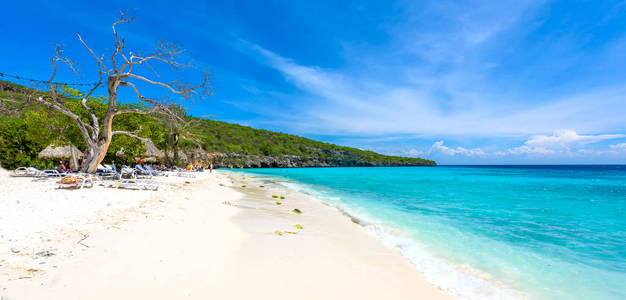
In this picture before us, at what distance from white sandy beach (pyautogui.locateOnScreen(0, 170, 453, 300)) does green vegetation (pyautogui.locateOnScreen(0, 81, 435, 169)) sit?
39.2ft

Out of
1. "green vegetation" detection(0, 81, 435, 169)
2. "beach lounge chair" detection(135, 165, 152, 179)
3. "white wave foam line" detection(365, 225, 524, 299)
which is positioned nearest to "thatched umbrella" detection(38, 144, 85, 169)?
"green vegetation" detection(0, 81, 435, 169)

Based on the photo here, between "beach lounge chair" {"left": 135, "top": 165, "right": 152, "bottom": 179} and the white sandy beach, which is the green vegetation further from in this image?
the white sandy beach

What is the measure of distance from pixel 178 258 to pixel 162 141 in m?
27.2

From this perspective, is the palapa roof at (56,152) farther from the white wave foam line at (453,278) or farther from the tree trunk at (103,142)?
the white wave foam line at (453,278)

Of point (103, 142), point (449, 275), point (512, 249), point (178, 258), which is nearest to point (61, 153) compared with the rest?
point (103, 142)

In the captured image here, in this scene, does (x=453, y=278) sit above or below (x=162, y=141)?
below

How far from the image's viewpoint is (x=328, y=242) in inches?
218

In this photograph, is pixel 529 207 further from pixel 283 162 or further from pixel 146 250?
pixel 283 162

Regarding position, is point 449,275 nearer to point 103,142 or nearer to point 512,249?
point 512,249

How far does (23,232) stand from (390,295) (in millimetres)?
5946

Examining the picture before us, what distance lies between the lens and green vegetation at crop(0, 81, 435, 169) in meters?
Answer: 16.5

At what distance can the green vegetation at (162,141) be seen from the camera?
1653 centimetres

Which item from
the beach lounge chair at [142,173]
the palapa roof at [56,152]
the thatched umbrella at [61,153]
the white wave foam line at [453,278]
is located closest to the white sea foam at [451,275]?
the white wave foam line at [453,278]

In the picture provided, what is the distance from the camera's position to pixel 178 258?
3.77m
